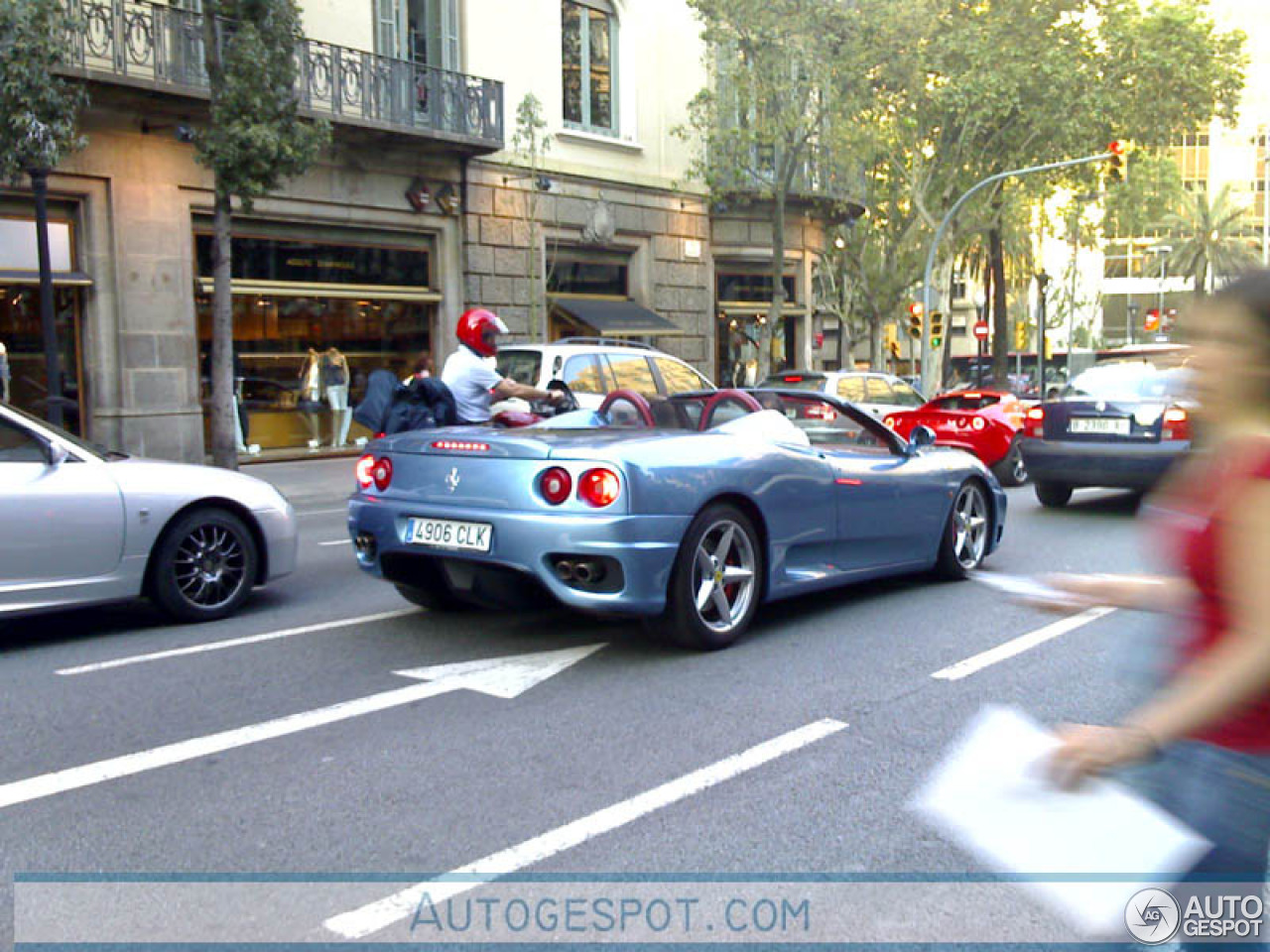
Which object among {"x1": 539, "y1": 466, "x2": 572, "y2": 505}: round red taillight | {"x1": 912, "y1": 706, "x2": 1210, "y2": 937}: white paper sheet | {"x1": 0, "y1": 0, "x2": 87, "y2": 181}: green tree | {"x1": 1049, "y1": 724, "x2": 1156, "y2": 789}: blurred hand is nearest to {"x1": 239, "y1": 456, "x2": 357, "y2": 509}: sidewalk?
{"x1": 0, "y1": 0, "x2": 87, "y2": 181}: green tree

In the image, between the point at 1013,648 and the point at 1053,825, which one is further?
the point at 1013,648

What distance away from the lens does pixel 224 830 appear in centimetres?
367

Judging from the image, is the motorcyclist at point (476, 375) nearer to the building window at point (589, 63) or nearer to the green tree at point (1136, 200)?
the building window at point (589, 63)

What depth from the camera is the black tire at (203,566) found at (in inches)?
262

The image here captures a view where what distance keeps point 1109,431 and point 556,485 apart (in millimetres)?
7566

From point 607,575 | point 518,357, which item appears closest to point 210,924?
point 607,575

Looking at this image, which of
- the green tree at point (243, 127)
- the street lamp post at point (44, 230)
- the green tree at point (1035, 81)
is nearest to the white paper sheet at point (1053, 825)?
the street lamp post at point (44, 230)

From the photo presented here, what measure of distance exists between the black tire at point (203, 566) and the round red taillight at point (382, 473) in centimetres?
127

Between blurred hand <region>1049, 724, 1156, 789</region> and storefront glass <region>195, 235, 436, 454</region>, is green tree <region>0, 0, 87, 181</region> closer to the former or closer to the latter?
storefront glass <region>195, 235, 436, 454</region>

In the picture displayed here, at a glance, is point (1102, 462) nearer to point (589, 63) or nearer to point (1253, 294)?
point (1253, 294)

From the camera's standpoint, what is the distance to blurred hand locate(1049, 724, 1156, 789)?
6.81ft

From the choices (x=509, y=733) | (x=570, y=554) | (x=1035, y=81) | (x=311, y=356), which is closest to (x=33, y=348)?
(x=311, y=356)

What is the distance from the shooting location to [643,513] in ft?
17.9

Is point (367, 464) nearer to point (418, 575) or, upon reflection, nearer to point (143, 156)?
point (418, 575)
